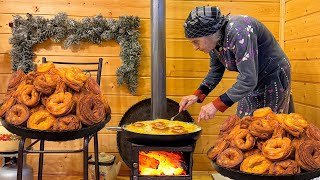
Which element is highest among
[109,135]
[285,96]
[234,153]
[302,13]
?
[302,13]

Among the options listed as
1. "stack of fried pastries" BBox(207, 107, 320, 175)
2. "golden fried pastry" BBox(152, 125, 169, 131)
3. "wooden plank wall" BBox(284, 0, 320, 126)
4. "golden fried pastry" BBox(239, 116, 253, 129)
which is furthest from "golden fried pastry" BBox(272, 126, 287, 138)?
"wooden plank wall" BBox(284, 0, 320, 126)

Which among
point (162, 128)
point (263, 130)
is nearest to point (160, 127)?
point (162, 128)

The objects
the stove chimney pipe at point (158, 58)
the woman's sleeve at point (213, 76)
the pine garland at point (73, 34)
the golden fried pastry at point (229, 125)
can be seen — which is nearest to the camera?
the golden fried pastry at point (229, 125)

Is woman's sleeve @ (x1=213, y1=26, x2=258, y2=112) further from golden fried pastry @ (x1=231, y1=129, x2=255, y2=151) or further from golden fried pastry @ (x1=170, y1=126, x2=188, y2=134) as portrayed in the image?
golden fried pastry @ (x1=231, y1=129, x2=255, y2=151)

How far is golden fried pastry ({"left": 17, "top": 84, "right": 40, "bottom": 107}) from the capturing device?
1669 mm

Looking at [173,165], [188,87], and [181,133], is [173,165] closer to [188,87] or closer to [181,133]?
[181,133]

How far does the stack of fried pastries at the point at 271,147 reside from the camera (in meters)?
1.25

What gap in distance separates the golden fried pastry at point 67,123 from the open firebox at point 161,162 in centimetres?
34

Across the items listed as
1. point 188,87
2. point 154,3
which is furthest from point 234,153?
point 188,87

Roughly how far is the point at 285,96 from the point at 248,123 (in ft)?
2.83

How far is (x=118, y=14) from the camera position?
3.18 m

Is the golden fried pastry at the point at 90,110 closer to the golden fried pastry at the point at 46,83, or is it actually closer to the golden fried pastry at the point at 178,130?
the golden fried pastry at the point at 46,83

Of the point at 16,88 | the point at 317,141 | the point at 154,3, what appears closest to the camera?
the point at 317,141

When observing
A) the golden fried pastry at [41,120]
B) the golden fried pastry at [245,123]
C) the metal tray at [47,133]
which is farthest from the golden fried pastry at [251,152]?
the golden fried pastry at [41,120]
